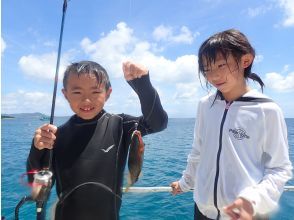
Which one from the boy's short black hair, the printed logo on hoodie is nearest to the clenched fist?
the boy's short black hair

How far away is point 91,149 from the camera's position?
7.91 feet

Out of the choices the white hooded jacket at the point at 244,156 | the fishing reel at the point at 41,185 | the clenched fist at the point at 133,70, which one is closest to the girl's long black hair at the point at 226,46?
the white hooded jacket at the point at 244,156

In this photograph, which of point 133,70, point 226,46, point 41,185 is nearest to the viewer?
point 41,185

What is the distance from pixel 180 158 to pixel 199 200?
1504 centimetres

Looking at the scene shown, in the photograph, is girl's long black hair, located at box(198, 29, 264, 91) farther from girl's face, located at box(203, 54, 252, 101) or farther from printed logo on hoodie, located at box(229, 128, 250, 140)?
printed logo on hoodie, located at box(229, 128, 250, 140)

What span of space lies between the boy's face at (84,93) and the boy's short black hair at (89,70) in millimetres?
39

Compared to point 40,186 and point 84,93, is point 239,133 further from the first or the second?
point 40,186

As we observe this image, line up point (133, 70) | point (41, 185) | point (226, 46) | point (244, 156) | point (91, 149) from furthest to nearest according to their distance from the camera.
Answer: point (91, 149) → point (133, 70) → point (226, 46) → point (244, 156) → point (41, 185)

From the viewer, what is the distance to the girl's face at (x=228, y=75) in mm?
2141

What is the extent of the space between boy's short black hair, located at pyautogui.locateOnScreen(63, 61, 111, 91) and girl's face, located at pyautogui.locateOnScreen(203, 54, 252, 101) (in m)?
0.94

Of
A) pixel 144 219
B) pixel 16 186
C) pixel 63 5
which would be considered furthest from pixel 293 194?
pixel 16 186

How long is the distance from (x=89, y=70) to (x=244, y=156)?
1.54 m

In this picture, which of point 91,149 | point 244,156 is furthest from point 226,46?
point 91,149

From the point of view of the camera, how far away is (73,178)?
2316 millimetres
